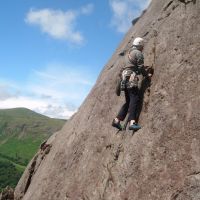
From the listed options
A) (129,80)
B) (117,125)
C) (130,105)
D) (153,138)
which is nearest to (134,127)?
(130,105)

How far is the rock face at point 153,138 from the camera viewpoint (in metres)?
15.8

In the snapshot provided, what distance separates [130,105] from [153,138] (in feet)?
8.11

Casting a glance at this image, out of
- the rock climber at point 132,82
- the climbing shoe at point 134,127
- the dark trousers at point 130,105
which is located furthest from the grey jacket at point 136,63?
the climbing shoe at point 134,127

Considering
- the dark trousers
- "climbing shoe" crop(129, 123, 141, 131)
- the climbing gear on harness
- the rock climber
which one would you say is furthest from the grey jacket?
"climbing shoe" crop(129, 123, 141, 131)

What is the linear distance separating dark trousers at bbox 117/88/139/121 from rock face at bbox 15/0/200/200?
46cm

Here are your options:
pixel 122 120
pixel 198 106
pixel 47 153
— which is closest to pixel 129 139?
pixel 122 120

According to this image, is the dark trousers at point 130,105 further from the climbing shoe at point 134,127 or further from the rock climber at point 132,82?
the climbing shoe at point 134,127

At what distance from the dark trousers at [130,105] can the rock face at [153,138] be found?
0.46 metres

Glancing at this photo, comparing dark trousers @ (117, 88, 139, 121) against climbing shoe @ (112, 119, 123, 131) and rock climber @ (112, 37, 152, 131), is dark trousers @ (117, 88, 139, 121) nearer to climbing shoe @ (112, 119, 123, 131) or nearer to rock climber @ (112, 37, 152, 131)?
rock climber @ (112, 37, 152, 131)

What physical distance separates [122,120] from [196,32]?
5.95 m

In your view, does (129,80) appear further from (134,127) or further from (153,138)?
(153,138)

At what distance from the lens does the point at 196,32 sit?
60.2 feet

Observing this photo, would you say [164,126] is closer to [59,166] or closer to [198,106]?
[198,106]

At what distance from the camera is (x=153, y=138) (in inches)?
681
